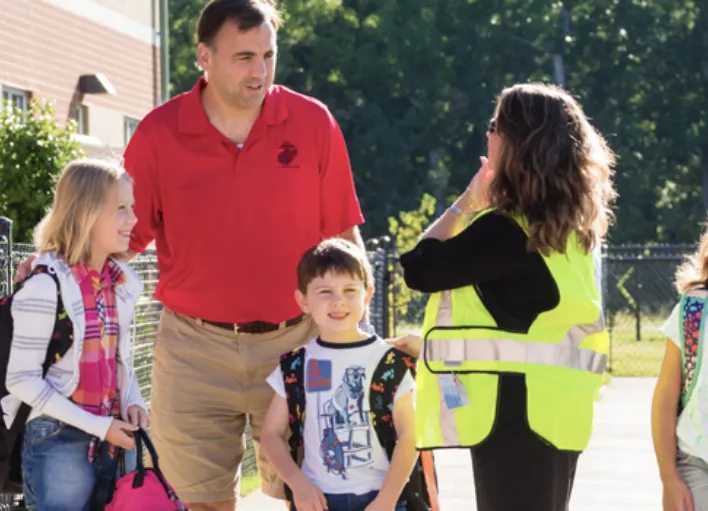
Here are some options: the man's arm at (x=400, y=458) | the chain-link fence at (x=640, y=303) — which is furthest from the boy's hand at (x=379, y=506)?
the chain-link fence at (x=640, y=303)

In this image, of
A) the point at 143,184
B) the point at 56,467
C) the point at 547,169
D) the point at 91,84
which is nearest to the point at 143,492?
the point at 56,467

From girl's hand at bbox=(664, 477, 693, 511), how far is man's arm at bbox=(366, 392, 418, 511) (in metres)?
0.77

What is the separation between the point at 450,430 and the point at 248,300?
1151mm

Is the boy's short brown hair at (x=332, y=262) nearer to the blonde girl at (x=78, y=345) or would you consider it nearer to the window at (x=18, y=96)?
the blonde girl at (x=78, y=345)

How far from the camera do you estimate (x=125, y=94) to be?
21.0 m

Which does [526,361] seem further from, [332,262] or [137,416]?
[137,416]

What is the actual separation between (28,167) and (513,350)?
8331 millimetres

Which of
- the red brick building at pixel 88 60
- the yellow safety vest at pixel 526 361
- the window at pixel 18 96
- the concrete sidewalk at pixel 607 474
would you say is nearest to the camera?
the yellow safety vest at pixel 526 361

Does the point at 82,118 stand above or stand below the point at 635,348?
above

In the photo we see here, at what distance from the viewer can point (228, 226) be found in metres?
4.94

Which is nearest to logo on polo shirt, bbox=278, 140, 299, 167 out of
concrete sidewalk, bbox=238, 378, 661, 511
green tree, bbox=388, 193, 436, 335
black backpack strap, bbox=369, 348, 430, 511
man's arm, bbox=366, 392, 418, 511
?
black backpack strap, bbox=369, 348, 430, 511

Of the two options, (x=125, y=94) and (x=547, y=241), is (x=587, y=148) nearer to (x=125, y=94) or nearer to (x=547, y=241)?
(x=547, y=241)

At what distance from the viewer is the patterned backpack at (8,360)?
4.17 meters

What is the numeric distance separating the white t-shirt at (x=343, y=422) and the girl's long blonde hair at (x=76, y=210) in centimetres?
83
